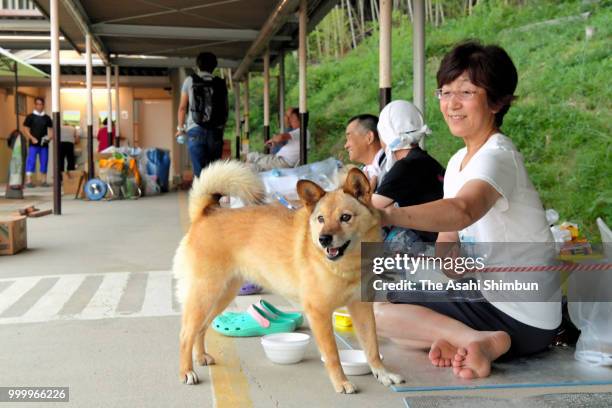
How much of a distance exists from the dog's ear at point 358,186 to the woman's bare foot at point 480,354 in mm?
975

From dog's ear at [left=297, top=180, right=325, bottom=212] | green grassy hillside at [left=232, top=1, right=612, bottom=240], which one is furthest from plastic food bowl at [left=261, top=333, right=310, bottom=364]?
green grassy hillside at [left=232, top=1, right=612, bottom=240]

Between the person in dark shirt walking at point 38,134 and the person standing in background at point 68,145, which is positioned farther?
the person standing in background at point 68,145

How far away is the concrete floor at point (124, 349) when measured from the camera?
2881 mm

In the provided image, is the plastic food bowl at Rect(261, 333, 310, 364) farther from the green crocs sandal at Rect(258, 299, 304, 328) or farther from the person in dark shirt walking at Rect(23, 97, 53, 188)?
the person in dark shirt walking at Rect(23, 97, 53, 188)

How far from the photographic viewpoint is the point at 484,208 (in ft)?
8.48

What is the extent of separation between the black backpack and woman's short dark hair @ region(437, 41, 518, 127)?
5.32m

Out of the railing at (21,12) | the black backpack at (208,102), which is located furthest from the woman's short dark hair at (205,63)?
the railing at (21,12)

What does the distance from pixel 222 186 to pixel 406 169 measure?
3.71 ft

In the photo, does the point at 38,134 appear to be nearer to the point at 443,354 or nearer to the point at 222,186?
the point at 222,186

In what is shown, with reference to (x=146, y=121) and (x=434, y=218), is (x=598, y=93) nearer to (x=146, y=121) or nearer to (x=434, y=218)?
(x=434, y=218)

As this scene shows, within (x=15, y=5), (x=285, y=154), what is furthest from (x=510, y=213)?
(x=15, y=5)

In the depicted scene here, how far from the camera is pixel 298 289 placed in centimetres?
301

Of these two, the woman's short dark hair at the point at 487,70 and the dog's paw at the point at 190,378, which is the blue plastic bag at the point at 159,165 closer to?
the dog's paw at the point at 190,378

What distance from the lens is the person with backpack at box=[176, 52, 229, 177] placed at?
7918mm
